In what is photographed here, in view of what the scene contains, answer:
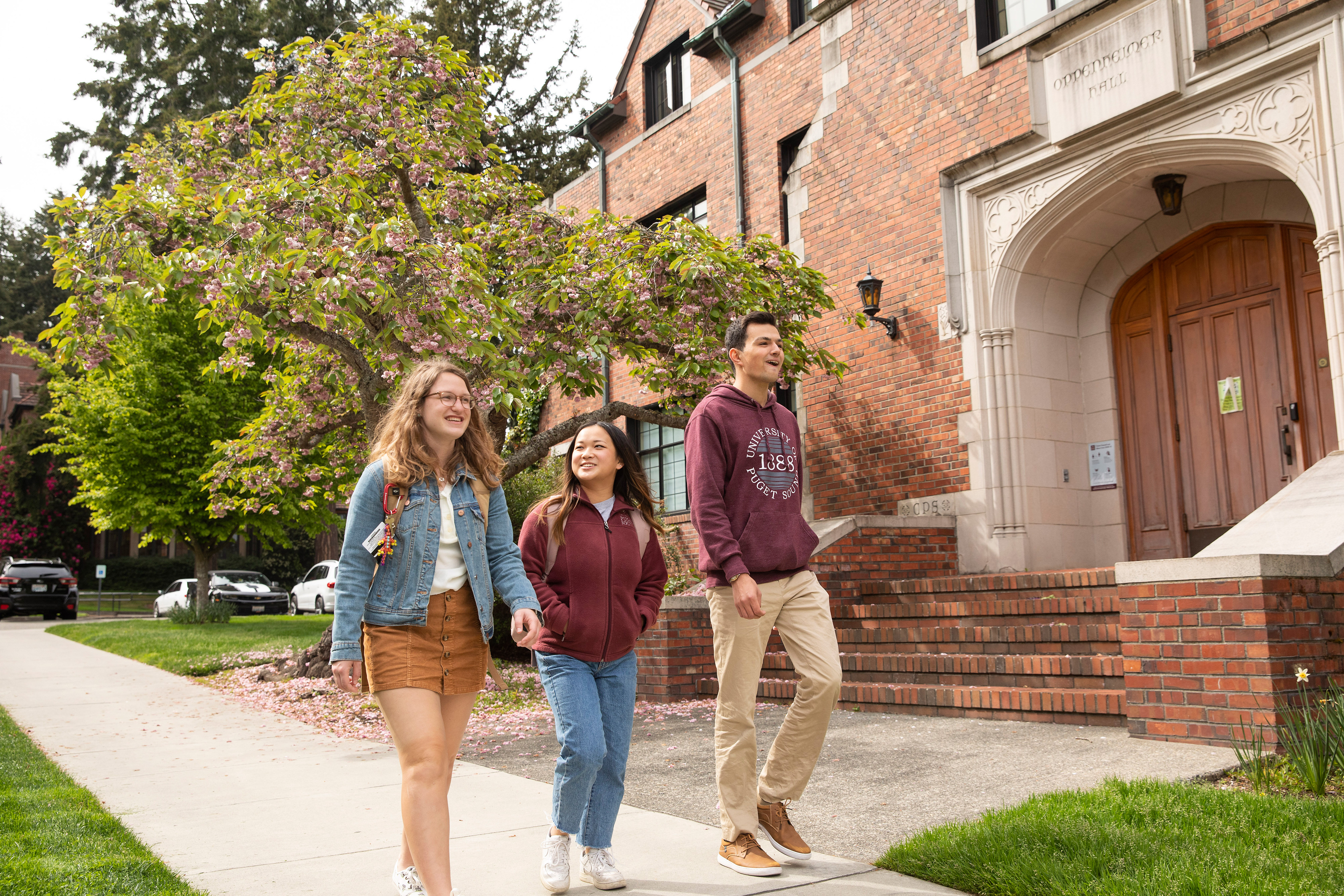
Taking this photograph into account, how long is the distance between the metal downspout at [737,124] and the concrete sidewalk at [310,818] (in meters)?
8.19

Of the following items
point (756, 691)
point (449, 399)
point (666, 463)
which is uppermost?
point (666, 463)

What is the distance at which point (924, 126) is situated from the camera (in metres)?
10.4

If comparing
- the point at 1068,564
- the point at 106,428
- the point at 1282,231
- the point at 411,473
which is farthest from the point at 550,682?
the point at 106,428

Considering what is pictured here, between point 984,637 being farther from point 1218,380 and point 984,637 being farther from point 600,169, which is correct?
point 600,169

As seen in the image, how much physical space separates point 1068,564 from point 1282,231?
3419 mm

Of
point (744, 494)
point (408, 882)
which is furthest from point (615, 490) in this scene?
point (408, 882)

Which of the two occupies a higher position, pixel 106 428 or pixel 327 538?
pixel 106 428

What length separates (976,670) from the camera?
23.1 ft

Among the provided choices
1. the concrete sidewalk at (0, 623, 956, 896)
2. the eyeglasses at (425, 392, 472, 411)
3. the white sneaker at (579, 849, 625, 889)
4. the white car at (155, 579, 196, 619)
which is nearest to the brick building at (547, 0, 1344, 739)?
the concrete sidewalk at (0, 623, 956, 896)

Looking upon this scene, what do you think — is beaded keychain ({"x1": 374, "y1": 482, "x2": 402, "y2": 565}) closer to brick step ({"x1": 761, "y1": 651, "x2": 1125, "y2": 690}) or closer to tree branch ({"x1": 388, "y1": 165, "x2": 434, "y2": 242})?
brick step ({"x1": 761, "y1": 651, "x2": 1125, "y2": 690})

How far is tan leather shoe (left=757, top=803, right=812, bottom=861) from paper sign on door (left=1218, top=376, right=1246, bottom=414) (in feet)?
21.9

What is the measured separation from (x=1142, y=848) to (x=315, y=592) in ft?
101

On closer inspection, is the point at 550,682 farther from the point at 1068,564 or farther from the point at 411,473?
the point at 1068,564

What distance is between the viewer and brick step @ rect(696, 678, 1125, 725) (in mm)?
6066
